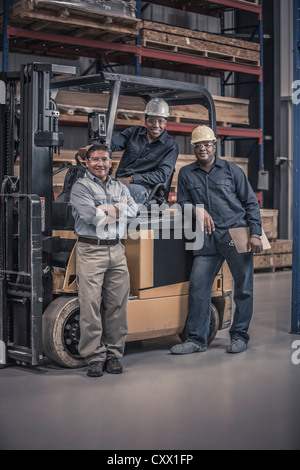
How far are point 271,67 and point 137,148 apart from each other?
28.8ft

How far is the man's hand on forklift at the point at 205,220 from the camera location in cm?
624

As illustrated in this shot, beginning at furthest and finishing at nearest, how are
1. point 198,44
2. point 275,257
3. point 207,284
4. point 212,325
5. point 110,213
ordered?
point 275,257 < point 198,44 < point 212,325 < point 207,284 < point 110,213

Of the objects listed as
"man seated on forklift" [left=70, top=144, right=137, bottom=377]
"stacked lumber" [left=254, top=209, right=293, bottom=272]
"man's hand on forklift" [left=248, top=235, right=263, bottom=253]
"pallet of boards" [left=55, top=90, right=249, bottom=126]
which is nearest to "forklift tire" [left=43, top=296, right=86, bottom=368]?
"man seated on forklift" [left=70, top=144, right=137, bottom=377]

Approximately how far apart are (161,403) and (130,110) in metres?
6.34

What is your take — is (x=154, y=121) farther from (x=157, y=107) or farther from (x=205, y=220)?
(x=205, y=220)

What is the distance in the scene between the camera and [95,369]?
17.9 ft

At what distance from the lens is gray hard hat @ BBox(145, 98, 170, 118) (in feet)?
20.7

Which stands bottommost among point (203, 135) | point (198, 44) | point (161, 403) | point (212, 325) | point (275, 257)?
point (161, 403)

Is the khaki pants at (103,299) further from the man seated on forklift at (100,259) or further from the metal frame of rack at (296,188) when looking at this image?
the metal frame of rack at (296,188)

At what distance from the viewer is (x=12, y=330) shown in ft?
18.8

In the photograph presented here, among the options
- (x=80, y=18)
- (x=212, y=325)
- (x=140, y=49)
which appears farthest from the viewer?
(x=140, y=49)

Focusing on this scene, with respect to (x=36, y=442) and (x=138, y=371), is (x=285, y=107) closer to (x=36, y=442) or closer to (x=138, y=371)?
(x=138, y=371)

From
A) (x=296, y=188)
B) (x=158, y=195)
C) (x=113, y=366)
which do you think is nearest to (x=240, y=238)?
(x=158, y=195)
